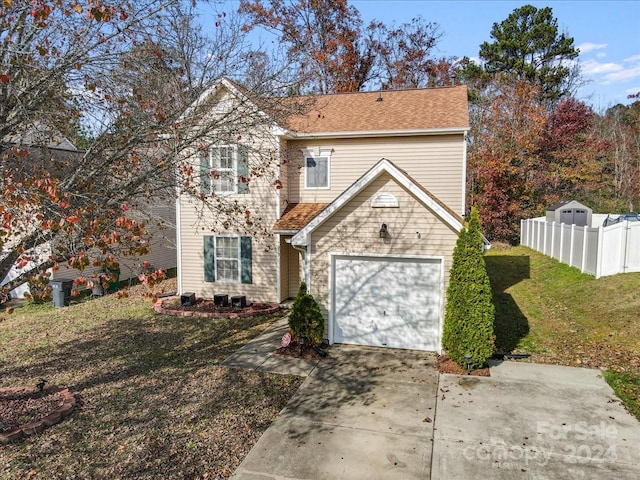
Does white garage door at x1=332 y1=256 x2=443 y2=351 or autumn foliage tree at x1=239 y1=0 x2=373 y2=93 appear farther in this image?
autumn foliage tree at x1=239 y1=0 x2=373 y2=93

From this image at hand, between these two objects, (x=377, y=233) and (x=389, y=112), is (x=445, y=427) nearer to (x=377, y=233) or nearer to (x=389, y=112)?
(x=377, y=233)

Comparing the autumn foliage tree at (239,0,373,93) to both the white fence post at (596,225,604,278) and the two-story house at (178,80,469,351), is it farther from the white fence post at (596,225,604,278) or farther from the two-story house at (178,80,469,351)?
the white fence post at (596,225,604,278)

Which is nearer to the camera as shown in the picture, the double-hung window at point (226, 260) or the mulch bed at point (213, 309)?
the mulch bed at point (213, 309)

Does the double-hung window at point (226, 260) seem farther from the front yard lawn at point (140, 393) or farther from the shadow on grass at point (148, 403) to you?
the shadow on grass at point (148, 403)

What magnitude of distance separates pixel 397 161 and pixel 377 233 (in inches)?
176

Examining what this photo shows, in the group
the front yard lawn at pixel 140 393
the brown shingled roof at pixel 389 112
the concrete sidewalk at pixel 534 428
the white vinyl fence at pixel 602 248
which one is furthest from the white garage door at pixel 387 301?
the white vinyl fence at pixel 602 248

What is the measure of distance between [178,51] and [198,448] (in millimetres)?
6361

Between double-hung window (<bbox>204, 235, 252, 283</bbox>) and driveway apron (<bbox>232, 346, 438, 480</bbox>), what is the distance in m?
5.75

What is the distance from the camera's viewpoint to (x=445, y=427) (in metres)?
6.24

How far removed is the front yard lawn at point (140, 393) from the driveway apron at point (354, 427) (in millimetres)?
329

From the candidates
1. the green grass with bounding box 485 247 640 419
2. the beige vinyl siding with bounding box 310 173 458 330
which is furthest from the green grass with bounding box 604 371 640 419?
the beige vinyl siding with bounding box 310 173 458 330

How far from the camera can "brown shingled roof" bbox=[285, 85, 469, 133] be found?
13039 mm

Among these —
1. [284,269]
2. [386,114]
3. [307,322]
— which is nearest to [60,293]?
[284,269]

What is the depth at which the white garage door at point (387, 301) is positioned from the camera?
943 cm
